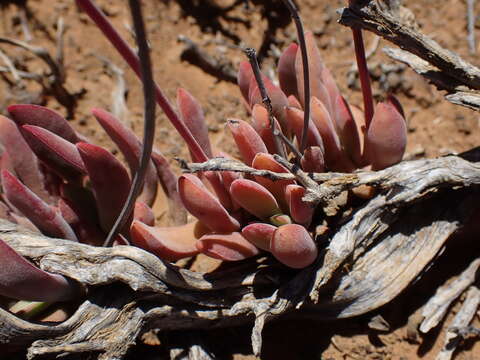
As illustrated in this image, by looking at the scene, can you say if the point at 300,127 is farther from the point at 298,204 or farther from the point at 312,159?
the point at 298,204

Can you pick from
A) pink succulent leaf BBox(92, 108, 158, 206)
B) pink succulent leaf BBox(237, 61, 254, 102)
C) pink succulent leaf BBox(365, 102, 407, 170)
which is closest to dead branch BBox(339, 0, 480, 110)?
pink succulent leaf BBox(365, 102, 407, 170)

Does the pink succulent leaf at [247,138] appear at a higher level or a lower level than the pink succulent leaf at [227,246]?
higher

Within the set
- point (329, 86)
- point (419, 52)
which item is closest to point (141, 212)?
point (329, 86)

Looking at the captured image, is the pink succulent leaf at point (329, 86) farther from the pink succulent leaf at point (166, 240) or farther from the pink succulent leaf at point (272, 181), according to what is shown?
the pink succulent leaf at point (166, 240)

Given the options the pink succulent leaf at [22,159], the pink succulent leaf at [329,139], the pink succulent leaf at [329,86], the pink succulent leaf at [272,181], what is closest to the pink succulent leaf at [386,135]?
the pink succulent leaf at [329,139]

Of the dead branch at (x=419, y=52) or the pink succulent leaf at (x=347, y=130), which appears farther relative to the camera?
the pink succulent leaf at (x=347, y=130)

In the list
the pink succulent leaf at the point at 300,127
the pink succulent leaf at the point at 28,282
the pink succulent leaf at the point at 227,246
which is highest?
the pink succulent leaf at the point at 300,127

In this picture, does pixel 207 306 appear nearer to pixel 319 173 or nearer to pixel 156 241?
pixel 156 241

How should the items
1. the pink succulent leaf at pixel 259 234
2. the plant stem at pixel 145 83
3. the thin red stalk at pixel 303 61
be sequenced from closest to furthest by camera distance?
the plant stem at pixel 145 83
the thin red stalk at pixel 303 61
the pink succulent leaf at pixel 259 234
